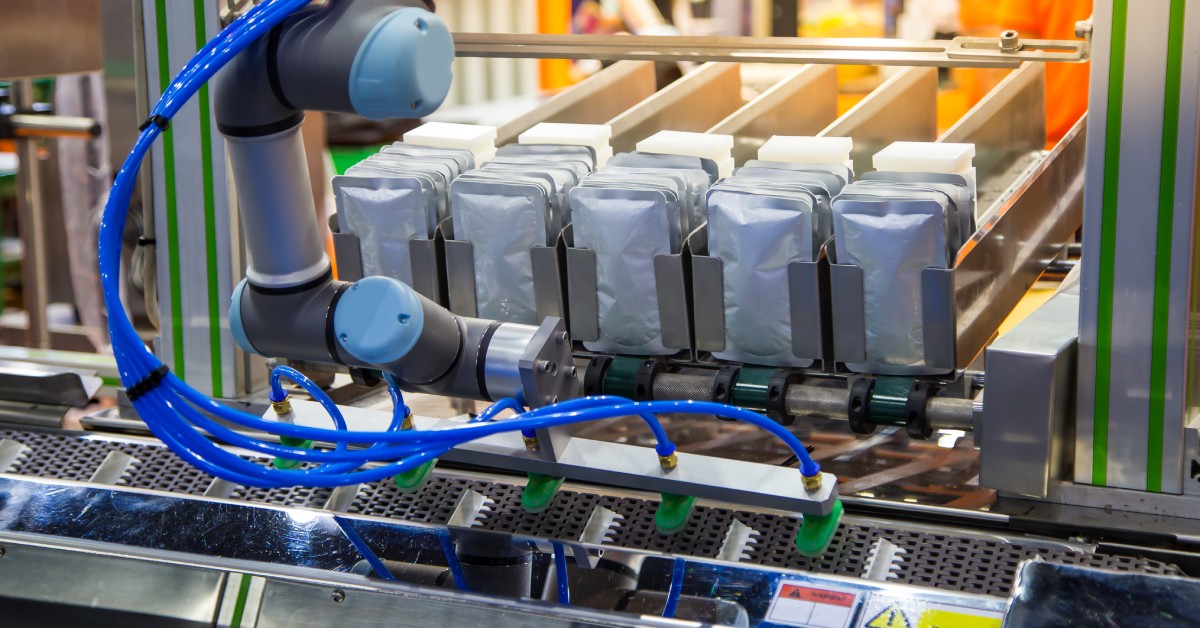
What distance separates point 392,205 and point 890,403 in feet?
2.13

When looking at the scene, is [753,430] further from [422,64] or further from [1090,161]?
[422,64]

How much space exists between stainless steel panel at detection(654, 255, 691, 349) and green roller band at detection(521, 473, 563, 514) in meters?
0.23

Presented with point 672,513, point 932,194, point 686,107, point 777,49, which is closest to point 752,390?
point 672,513

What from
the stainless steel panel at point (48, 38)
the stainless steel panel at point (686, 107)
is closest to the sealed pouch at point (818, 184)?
the stainless steel panel at point (686, 107)

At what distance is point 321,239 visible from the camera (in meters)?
1.33

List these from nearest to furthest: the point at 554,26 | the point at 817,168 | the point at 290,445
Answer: the point at 290,445 → the point at 817,168 → the point at 554,26

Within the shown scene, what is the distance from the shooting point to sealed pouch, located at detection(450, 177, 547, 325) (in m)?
1.62

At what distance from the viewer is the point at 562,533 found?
1506mm

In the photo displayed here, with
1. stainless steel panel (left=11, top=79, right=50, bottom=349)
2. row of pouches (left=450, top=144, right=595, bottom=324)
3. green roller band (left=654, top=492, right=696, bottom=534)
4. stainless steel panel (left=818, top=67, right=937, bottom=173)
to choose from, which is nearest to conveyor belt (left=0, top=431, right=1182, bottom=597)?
green roller band (left=654, top=492, right=696, bottom=534)

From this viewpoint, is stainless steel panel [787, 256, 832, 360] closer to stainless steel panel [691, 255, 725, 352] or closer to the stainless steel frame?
stainless steel panel [691, 255, 725, 352]

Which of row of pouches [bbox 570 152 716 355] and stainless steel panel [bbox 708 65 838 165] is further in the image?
stainless steel panel [bbox 708 65 838 165]

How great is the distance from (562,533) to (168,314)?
0.74 meters

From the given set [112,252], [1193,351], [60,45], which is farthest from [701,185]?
[60,45]

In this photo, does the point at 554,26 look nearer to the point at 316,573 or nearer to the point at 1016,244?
the point at 1016,244
